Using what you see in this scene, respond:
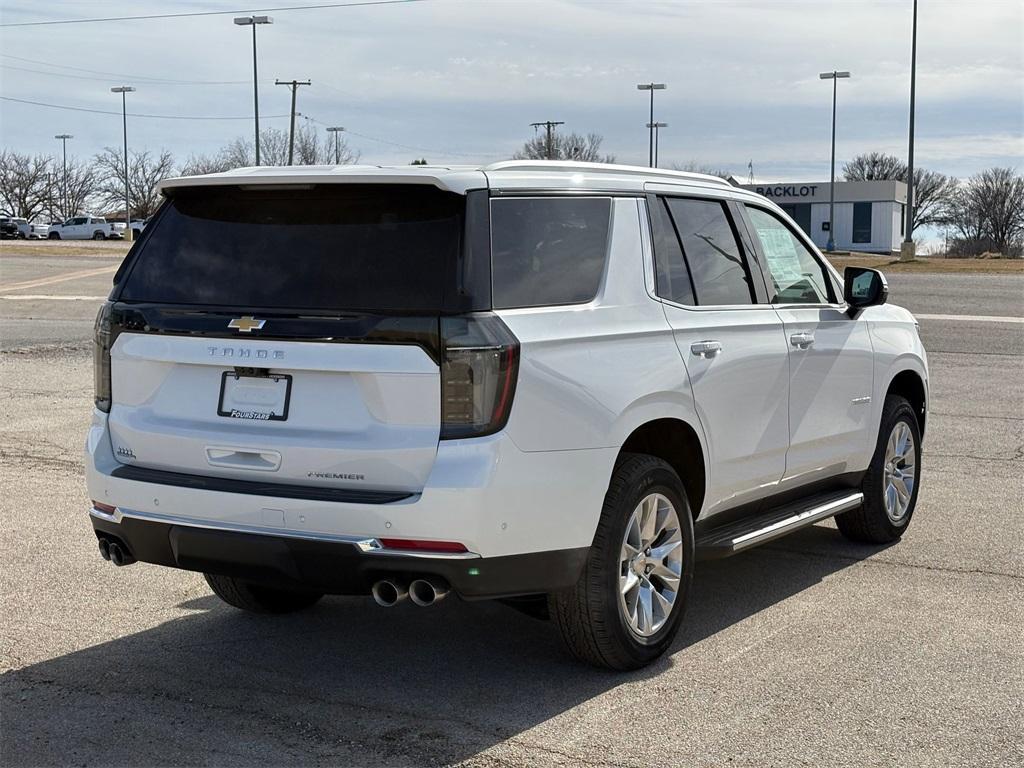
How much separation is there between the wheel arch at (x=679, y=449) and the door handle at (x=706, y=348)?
312 mm

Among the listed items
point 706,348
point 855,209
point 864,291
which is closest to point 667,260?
point 706,348

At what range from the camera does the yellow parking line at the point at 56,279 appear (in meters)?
30.1

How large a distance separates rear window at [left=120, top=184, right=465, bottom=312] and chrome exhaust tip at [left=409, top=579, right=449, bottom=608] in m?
0.95

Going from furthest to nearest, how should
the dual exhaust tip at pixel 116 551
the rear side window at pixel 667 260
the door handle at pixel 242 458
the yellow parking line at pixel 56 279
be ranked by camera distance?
the yellow parking line at pixel 56 279 → the rear side window at pixel 667 260 → the dual exhaust tip at pixel 116 551 → the door handle at pixel 242 458

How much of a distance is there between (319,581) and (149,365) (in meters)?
1.10

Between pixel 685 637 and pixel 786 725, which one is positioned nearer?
pixel 786 725

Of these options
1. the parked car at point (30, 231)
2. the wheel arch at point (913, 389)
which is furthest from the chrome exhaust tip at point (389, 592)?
the parked car at point (30, 231)

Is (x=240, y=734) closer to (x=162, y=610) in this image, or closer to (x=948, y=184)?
(x=162, y=610)

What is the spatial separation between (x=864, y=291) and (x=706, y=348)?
5.80ft

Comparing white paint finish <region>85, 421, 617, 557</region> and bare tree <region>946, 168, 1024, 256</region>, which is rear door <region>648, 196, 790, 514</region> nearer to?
white paint finish <region>85, 421, 617, 557</region>

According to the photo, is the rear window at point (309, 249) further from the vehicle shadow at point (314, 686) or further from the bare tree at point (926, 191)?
the bare tree at point (926, 191)

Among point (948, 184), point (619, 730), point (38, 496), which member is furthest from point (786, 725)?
point (948, 184)

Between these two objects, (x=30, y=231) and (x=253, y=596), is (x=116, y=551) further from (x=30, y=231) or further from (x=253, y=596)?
(x=30, y=231)

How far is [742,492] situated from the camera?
591 centimetres
